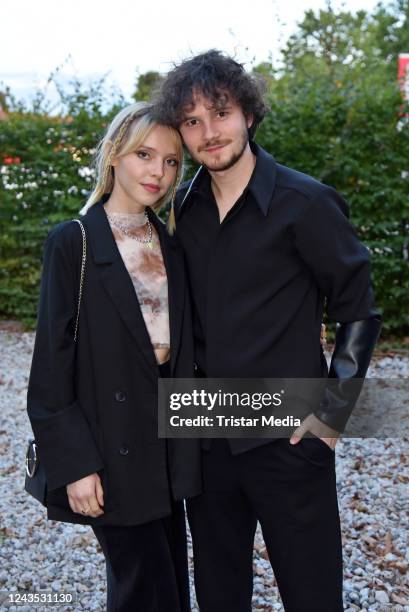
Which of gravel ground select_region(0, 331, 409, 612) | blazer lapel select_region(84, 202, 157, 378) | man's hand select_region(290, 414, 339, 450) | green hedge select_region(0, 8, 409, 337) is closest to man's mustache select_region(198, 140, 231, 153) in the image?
blazer lapel select_region(84, 202, 157, 378)

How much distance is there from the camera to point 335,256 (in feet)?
6.67

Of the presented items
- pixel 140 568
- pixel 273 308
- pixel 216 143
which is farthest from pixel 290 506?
pixel 216 143

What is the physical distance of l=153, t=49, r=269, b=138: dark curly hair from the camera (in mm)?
2145

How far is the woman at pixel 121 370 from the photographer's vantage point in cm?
202

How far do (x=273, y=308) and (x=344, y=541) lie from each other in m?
2.14

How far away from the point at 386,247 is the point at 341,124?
4.60ft

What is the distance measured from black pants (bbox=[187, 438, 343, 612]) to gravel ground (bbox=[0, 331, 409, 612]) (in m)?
1.14

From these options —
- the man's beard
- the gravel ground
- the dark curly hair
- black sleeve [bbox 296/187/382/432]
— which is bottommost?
the gravel ground

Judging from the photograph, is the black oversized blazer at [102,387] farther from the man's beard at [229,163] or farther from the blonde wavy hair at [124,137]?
the man's beard at [229,163]

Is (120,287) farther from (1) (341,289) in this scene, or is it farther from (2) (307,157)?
(2) (307,157)

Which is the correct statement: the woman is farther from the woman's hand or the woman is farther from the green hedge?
the green hedge

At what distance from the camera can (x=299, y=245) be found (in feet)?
6.67

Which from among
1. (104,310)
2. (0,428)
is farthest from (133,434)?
(0,428)

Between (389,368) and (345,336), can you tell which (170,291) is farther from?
(389,368)
